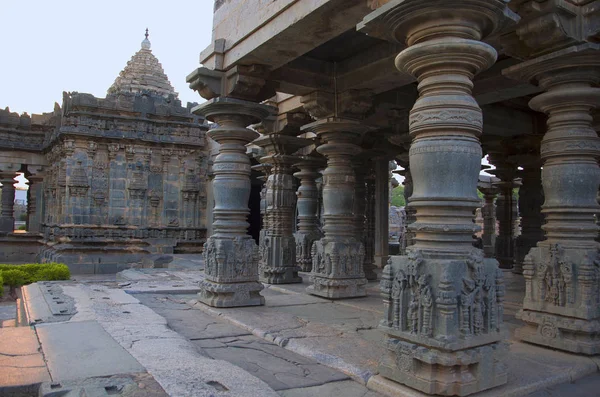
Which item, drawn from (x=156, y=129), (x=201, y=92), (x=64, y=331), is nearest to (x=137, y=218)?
(x=156, y=129)

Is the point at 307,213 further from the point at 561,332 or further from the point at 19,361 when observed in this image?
the point at 19,361

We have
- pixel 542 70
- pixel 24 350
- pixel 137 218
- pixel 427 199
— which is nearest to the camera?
pixel 427 199

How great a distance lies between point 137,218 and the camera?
18.7 m

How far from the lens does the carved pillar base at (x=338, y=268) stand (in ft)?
23.1

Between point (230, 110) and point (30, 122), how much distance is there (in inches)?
769

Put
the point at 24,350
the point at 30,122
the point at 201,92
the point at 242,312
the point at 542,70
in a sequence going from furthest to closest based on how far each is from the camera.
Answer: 1. the point at 30,122
2. the point at 201,92
3. the point at 242,312
4. the point at 542,70
5. the point at 24,350

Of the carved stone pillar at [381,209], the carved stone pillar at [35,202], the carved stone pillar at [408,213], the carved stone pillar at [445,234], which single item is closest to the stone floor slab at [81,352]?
the carved stone pillar at [445,234]

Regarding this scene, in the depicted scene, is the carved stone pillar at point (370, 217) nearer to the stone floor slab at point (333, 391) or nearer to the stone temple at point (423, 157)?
the stone temple at point (423, 157)

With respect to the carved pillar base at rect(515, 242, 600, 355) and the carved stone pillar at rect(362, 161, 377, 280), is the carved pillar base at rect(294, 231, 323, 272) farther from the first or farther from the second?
the carved pillar base at rect(515, 242, 600, 355)

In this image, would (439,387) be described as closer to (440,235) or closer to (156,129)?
(440,235)

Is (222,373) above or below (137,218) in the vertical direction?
below

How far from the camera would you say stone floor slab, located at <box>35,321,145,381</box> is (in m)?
3.54

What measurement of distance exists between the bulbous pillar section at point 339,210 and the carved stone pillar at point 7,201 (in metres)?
19.8

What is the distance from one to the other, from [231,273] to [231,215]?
76cm
